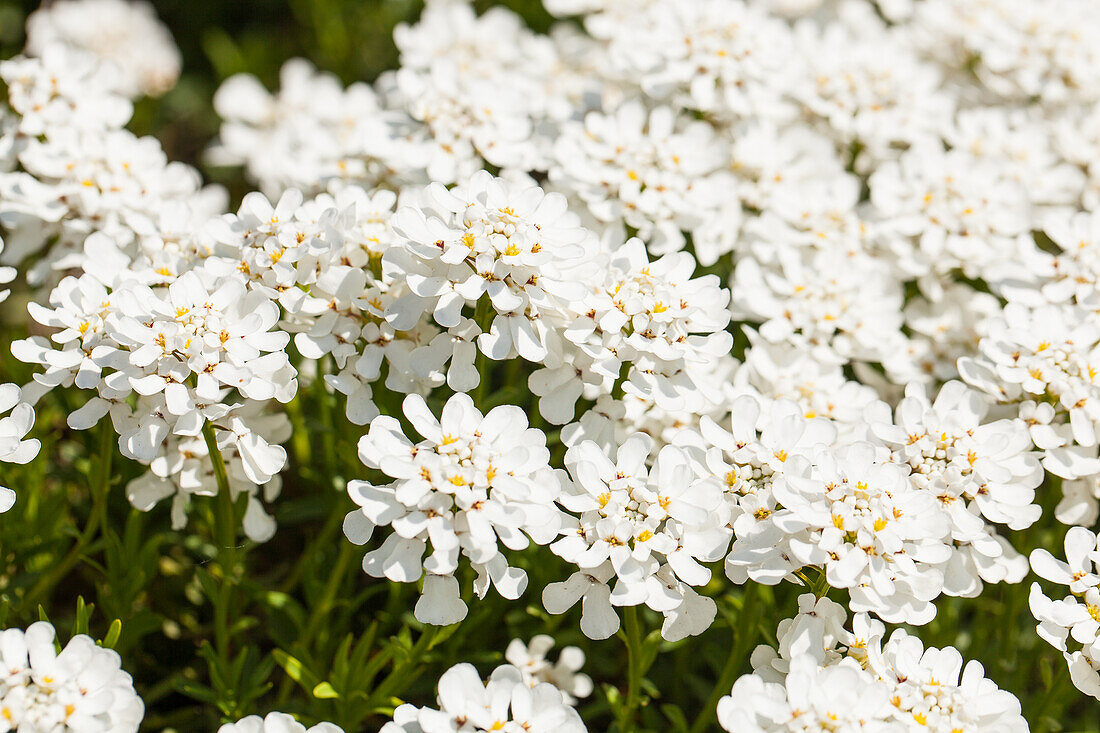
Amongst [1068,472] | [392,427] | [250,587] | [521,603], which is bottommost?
[521,603]

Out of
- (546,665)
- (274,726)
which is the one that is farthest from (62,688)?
(546,665)

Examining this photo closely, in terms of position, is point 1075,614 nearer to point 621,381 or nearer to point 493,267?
point 621,381

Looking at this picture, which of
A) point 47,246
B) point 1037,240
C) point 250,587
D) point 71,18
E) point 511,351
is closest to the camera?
point 511,351

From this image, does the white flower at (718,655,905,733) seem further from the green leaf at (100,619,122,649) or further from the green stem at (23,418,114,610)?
the green stem at (23,418,114,610)

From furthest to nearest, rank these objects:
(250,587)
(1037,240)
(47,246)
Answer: (1037,240)
(47,246)
(250,587)

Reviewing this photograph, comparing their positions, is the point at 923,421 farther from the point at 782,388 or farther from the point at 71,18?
the point at 71,18

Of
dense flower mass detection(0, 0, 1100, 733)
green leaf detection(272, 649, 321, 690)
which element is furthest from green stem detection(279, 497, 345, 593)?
green leaf detection(272, 649, 321, 690)

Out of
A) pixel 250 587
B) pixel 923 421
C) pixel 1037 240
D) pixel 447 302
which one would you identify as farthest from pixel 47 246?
pixel 1037 240

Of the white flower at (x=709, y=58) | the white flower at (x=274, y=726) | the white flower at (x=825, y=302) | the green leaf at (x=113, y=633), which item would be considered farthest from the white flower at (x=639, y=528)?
the white flower at (x=709, y=58)
